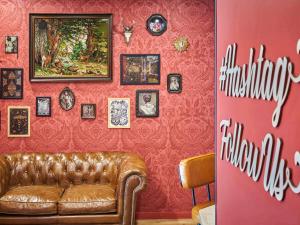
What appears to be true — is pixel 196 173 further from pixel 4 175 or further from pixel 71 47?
pixel 71 47

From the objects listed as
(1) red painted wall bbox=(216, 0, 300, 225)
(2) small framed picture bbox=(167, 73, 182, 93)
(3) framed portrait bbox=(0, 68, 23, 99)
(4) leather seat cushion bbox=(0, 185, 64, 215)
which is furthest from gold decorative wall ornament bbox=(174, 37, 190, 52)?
(1) red painted wall bbox=(216, 0, 300, 225)

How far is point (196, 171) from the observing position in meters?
4.00

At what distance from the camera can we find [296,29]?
122 centimetres

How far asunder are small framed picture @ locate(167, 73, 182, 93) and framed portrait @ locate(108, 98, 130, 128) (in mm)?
533

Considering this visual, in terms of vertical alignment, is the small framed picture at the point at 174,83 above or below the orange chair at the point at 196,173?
above

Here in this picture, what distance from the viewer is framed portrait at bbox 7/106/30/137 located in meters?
5.20

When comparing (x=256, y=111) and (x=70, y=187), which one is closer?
(x=256, y=111)

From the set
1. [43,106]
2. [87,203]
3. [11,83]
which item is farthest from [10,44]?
[87,203]

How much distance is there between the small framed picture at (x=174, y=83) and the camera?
526cm

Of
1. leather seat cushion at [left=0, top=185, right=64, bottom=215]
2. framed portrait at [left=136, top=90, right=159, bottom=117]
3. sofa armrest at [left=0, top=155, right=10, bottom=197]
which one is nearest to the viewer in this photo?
leather seat cushion at [left=0, top=185, right=64, bottom=215]

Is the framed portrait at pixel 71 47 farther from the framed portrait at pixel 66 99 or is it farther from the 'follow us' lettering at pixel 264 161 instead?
the 'follow us' lettering at pixel 264 161

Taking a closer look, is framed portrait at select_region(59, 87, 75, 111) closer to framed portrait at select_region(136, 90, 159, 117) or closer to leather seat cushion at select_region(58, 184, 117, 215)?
framed portrait at select_region(136, 90, 159, 117)

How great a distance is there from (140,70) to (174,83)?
1.44ft

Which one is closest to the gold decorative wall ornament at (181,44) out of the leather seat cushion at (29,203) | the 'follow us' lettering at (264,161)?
the leather seat cushion at (29,203)
